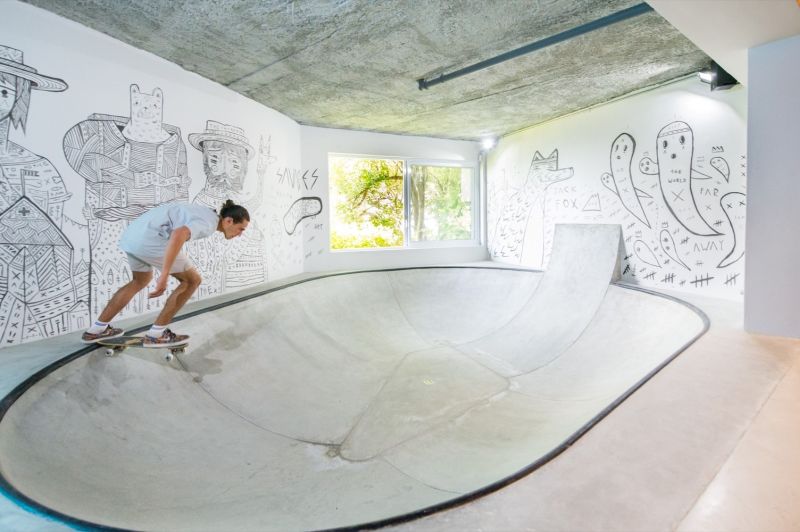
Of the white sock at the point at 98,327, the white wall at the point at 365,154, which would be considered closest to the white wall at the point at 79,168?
the white sock at the point at 98,327

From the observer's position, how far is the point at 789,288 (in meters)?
3.08

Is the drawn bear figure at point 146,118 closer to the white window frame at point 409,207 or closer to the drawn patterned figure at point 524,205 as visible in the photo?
the white window frame at point 409,207

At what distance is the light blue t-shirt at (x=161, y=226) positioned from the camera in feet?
10.0

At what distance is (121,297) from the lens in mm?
Result: 3234

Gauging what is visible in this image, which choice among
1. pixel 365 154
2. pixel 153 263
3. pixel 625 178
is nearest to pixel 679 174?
pixel 625 178

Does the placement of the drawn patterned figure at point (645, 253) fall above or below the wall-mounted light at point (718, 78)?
below

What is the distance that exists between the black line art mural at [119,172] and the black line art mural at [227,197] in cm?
46

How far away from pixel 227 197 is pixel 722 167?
6.08 m

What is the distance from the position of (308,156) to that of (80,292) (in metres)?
4.56

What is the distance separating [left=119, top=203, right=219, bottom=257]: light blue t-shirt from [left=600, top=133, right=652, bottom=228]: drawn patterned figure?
5519 millimetres

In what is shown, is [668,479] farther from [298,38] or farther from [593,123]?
[593,123]

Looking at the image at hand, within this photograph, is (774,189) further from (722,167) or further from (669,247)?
(669,247)

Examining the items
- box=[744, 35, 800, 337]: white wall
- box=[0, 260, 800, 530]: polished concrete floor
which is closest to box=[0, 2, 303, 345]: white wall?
box=[0, 260, 800, 530]: polished concrete floor

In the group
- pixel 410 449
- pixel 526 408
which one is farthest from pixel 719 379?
pixel 410 449
